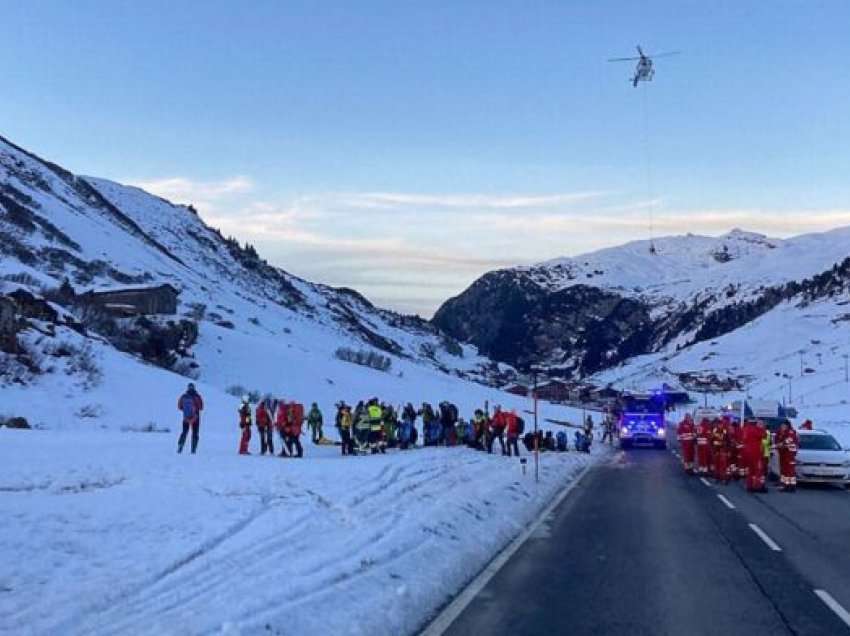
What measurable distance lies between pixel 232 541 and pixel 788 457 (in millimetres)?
15271

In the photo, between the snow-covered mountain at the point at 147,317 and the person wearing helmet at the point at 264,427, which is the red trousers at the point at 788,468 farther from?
the snow-covered mountain at the point at 147,317

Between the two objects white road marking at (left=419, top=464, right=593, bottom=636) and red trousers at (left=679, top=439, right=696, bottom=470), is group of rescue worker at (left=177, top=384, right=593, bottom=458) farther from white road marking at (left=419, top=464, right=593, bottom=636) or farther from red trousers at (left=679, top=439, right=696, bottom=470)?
white road marking at (left=419, top=464, right=593, bottom=636)

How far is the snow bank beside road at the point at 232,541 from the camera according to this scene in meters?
8.09

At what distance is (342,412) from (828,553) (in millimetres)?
18289

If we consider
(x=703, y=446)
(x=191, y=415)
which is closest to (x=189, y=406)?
(x=191, y=415)

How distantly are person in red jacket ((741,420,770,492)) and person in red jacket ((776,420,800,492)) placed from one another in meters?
0.45

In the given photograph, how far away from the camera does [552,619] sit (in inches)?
347

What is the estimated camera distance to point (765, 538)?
14.0m

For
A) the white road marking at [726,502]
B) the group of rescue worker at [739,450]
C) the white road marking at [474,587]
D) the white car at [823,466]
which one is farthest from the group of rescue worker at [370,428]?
the white car at [823,466]

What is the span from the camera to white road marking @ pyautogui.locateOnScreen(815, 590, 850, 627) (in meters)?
8.82

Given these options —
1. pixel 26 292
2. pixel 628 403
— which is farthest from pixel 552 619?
pixel 628 403

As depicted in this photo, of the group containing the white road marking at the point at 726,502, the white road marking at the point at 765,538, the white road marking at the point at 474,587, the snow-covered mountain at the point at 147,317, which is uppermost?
the snow-covered mountain at the point at 147,317

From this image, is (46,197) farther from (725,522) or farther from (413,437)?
(725,522)

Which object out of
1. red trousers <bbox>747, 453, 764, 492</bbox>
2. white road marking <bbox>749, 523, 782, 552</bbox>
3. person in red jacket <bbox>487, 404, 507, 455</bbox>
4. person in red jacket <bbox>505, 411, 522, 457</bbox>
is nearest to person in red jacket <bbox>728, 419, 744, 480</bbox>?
red trousers <bbox>747, 453, 764, 492</bbox>
